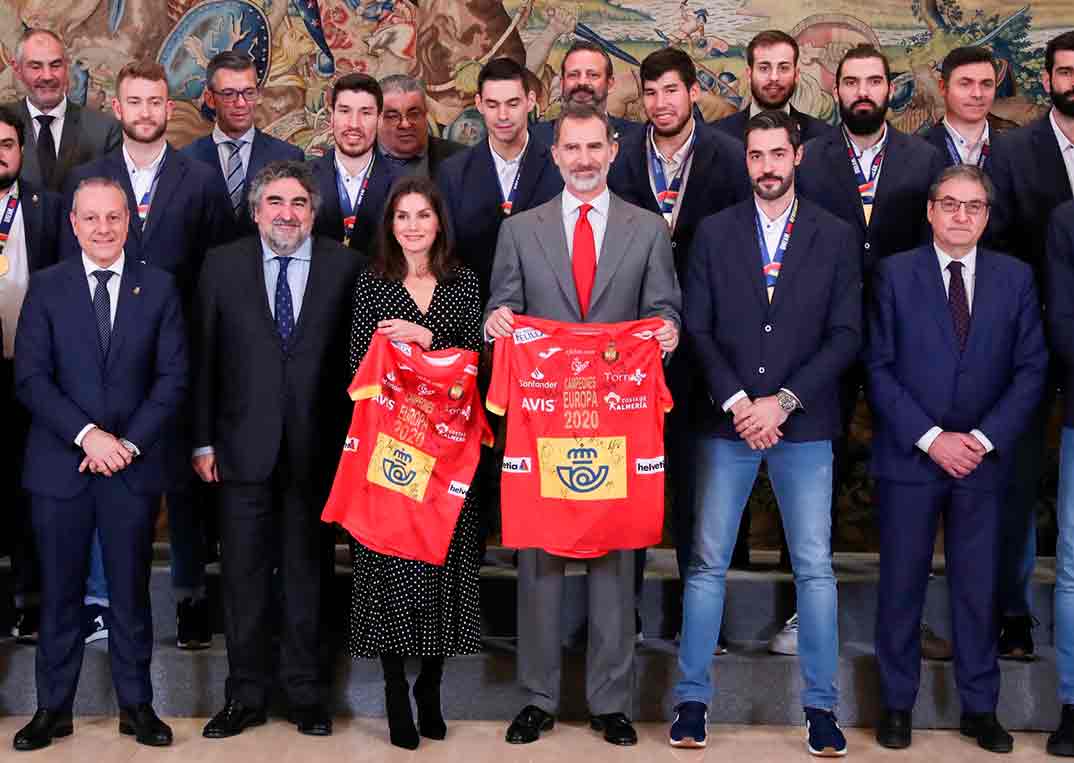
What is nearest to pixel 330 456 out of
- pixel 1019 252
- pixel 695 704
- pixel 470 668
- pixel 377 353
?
pixel 377 353

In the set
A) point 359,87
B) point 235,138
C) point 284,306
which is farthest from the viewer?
point 235,138

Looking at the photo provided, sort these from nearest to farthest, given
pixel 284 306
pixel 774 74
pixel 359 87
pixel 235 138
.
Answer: pixel 284 306 < pixel 359 87 < pixel 774 74 < pixel 235 138

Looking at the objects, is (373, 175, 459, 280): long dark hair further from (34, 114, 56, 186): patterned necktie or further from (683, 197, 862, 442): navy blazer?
(34, 114, 56, 186): patterned necktie

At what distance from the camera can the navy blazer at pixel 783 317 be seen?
16.6 ft

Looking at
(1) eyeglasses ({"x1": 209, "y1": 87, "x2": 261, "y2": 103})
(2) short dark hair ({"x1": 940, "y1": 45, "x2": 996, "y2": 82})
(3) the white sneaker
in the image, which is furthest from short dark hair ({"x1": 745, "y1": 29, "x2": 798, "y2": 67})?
(3) the white sneaker

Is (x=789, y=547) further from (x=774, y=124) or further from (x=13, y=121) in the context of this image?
(x=13, y=121)

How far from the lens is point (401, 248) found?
5195mm

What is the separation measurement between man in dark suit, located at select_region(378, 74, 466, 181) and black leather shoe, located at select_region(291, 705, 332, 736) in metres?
2.16

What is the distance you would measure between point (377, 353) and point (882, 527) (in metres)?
1.73

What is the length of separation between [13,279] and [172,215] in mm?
583

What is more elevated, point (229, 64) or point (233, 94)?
point (229, 64)

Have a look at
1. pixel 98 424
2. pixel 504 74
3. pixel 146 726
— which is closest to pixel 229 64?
pixel 504 74

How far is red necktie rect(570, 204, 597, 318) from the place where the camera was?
515cm

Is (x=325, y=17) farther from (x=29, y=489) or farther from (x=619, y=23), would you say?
(x=29, y=489)
